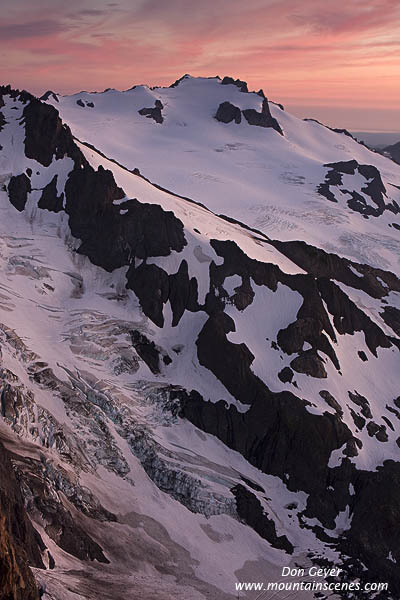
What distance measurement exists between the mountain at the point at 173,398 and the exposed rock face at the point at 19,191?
262 mm

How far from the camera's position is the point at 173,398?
77.4 meters

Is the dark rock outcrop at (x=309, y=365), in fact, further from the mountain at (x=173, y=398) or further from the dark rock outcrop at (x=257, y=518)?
the dark rock outcrop at (x=257, y=518)

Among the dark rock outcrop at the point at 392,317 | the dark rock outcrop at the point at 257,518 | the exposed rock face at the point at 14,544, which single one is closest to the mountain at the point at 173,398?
the dark rock outcrop at the point at 257,518

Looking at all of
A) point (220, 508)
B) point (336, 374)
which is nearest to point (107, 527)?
point (220, 508)

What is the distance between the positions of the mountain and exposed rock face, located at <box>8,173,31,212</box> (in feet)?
0.86

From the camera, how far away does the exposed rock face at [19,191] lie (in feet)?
328

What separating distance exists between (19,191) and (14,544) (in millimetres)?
73505

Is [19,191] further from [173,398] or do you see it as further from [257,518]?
[257,518]

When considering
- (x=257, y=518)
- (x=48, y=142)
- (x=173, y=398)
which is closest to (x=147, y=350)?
(x=173, y=398)

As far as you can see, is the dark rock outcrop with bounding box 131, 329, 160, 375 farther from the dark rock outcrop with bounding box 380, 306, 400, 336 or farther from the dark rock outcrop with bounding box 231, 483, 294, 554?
the dark rock outcrop with bounding box 380, 306, 400, 336

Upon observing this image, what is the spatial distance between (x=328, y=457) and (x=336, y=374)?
45.8 ft

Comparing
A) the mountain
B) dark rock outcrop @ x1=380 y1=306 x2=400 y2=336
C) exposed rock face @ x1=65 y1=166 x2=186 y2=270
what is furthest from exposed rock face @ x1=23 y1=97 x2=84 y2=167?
dark rock outcrop @ x1=380 y1=306 x2=400 y2=336

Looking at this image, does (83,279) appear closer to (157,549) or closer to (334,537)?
(157,549)

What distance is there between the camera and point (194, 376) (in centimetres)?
8100
